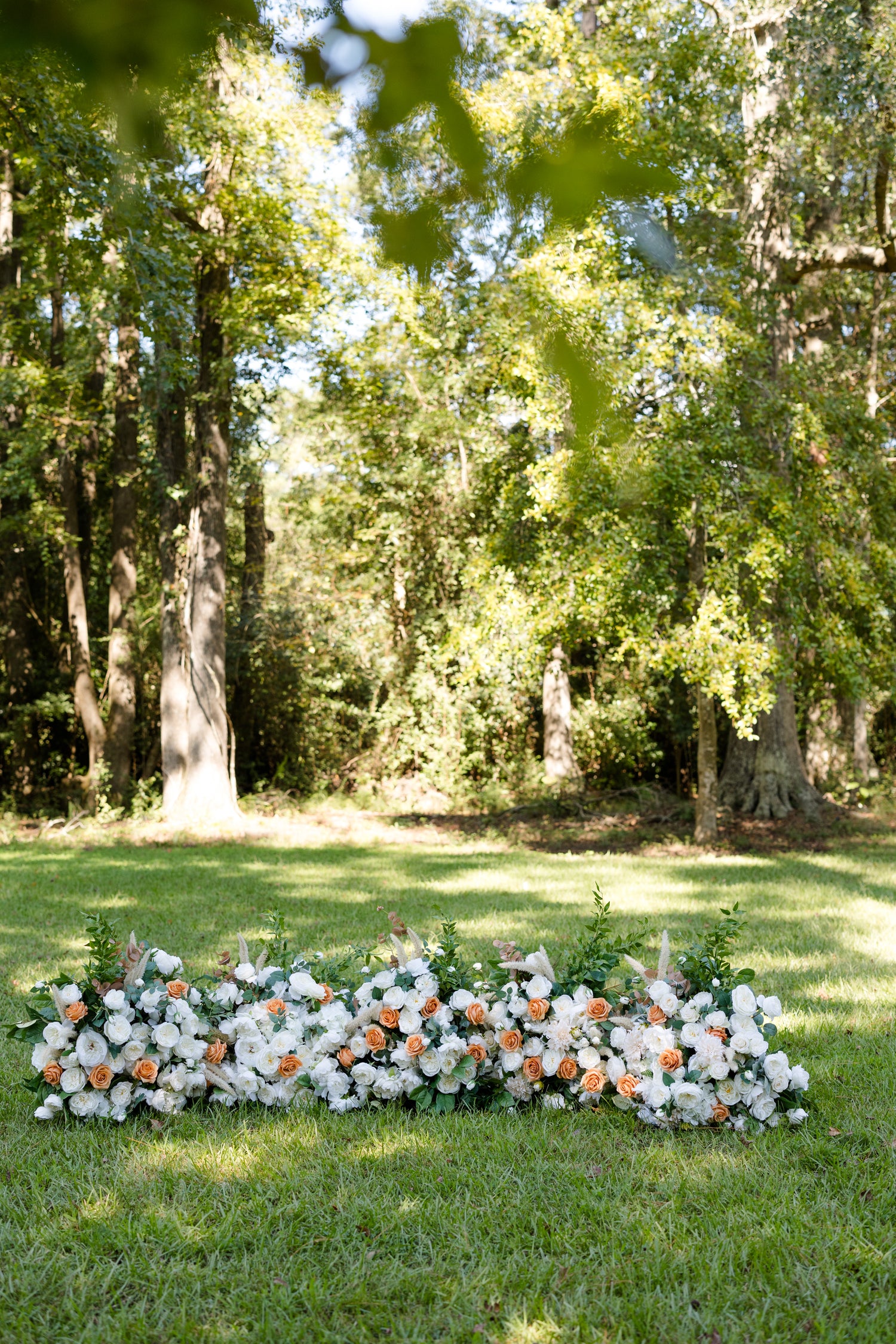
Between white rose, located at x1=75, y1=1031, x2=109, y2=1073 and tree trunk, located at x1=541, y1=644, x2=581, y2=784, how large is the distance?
11.8 meters

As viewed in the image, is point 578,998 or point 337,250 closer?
point 578,998

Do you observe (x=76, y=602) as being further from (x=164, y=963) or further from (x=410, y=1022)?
(x=410, y=1022)

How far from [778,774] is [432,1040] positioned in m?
9.72

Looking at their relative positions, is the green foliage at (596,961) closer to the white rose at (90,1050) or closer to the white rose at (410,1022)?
the white rose at (410,1022)

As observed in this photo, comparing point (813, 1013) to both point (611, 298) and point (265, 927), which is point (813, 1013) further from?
point (611, 298)

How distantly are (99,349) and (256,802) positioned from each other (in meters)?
6.64

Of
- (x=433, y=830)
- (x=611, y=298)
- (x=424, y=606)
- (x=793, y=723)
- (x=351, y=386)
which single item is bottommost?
(x=433, y=830)

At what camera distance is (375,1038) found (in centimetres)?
350

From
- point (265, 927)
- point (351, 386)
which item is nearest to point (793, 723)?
point (351, 386)

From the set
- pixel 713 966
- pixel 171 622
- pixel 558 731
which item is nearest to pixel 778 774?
pixel 558 731

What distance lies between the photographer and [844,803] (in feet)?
48.5

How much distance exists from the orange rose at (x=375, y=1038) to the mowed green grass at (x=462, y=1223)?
0.23 m

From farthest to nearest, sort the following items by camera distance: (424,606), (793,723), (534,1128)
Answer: (424,606) < (793,723) < (534,1128)

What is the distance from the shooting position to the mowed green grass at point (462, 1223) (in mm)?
2229
